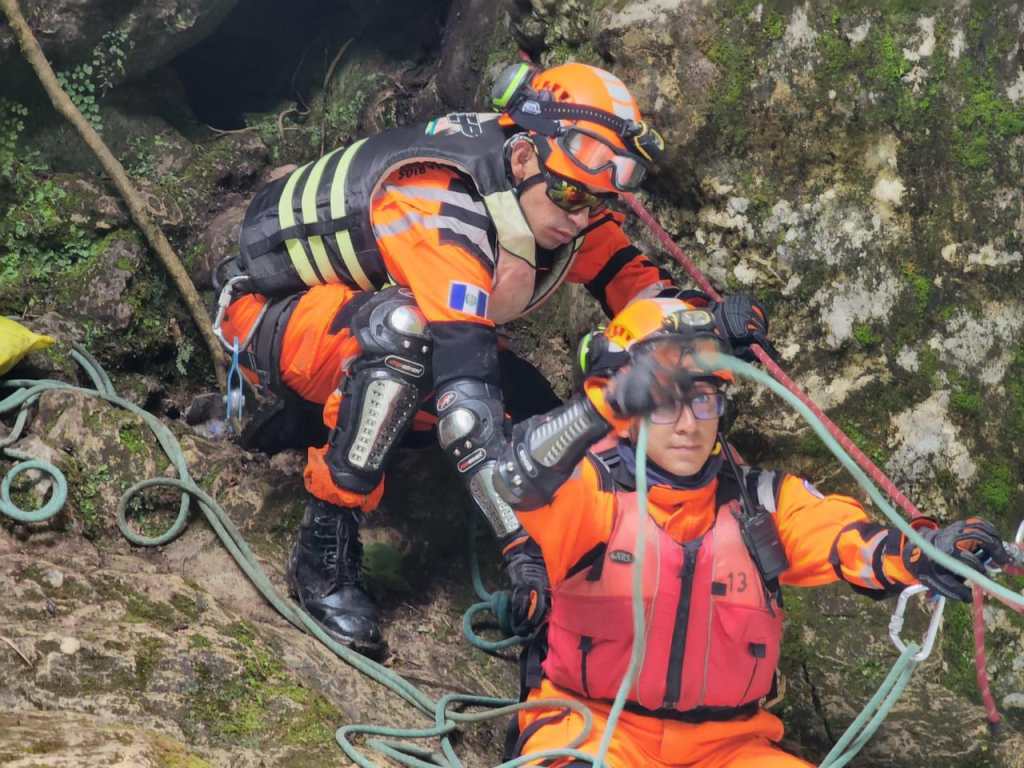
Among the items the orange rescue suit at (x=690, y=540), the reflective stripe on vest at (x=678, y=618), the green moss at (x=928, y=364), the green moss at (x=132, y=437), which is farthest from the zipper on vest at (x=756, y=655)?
the green moss at (x=132, y=437)

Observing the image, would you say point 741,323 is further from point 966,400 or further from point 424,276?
point 966,400

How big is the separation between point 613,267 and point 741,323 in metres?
1.00

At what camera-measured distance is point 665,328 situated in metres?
3.25

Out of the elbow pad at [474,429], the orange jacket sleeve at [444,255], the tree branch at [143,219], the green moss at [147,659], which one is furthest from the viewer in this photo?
the tree branch at [143,219]

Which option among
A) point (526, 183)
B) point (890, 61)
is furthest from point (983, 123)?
point (526, 183)

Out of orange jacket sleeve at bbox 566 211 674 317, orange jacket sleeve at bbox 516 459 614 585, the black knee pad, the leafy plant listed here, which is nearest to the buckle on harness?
the black knee pad

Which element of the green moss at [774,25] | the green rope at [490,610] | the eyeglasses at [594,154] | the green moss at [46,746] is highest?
the green moss at [774,25]

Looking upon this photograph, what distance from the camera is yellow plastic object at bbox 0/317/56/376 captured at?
176 inches

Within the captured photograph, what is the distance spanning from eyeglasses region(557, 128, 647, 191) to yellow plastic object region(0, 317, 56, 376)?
2.21m

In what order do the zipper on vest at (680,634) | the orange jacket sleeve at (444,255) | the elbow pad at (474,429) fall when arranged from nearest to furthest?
the zipper on vest at (680,634), the elbow pad at (474,429), the orange jacket sleeve at (444,255)

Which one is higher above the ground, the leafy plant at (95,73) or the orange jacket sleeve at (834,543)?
the leafy plant at (95,73)

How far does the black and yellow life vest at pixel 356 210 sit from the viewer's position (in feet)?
13.0

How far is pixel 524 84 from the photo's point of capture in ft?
13.1

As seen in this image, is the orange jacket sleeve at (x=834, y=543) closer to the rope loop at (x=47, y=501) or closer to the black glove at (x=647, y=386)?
the black glove at (x=647, y=386)
